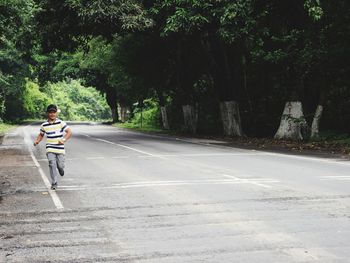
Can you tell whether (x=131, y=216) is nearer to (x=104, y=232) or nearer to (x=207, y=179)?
(x=104, y=232)

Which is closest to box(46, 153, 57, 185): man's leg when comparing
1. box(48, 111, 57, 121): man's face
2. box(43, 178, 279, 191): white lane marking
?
box(43, 178, 279, 191): white lane marking

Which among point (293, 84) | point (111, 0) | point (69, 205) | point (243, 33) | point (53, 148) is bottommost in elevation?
point (69, 205)

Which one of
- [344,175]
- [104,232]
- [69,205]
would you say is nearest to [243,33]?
[344,175]

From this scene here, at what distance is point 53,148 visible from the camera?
1102cm

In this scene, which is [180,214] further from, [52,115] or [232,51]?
[232,51]

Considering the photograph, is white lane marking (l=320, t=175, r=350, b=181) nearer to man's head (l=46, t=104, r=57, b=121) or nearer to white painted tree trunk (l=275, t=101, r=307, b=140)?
man's head (l=46, t=104, r=57, b=121)

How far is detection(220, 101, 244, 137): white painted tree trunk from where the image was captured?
29.4 m

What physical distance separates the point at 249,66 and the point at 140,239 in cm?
2735

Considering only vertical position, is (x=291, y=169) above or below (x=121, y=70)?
below

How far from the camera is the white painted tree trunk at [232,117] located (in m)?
29.4

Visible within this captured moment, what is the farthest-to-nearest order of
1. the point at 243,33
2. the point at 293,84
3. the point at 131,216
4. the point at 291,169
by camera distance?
the point at 293,84 < the point at 243,33 < the point at 291,169 < the point at 131,216

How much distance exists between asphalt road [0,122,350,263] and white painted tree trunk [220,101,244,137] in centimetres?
1484

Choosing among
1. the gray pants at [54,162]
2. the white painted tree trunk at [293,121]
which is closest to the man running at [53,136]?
the gray pants at [54,162]

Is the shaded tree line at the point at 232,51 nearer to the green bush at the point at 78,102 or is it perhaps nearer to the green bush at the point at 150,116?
the green bush at the point at 150,116
